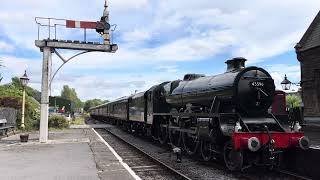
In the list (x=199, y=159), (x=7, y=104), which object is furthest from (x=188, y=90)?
(x=7, y=104)

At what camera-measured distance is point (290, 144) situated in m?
11.2

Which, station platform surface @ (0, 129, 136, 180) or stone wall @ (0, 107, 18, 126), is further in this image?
stone wall @ (0, 107, 18, 126)

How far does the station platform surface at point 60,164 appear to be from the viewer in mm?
10789

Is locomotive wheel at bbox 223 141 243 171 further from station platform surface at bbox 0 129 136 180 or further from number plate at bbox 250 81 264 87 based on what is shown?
station platform surface at bbox 0 129 136 180

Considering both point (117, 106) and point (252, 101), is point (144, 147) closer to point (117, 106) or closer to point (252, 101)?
point (252, 101)

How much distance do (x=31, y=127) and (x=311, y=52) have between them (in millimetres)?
19982

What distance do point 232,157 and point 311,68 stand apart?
17228 mm

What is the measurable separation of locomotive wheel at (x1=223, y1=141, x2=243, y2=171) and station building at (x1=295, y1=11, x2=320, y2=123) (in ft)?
49.5

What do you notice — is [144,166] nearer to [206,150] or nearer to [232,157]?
[206,150]

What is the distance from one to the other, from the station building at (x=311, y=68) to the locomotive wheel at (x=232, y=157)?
49.5 ft

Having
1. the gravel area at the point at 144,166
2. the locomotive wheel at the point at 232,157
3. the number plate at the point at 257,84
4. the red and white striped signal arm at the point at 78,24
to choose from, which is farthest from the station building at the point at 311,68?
the locomotive wheel at the point at 232,157

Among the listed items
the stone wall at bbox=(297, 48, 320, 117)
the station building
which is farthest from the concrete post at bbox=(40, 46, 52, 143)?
the stone wall at bbox=(297, 48, 320, 117)

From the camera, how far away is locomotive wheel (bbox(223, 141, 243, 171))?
1092 centimetres

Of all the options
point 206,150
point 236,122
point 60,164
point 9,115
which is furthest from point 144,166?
point 9,115
